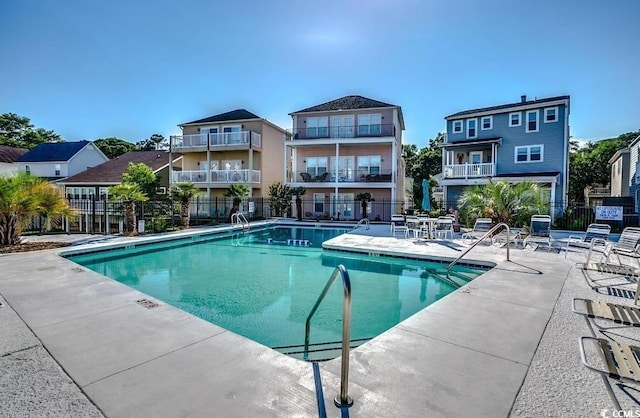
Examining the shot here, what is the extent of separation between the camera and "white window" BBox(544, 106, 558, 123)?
22.2 m

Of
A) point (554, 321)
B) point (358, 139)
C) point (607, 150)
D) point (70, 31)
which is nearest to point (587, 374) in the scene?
point (554, 321)

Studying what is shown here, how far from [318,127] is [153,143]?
154 ft

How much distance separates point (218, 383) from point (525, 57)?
57.3 feet

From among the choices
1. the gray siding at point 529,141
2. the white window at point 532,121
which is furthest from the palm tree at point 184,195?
the white window at point 532,121

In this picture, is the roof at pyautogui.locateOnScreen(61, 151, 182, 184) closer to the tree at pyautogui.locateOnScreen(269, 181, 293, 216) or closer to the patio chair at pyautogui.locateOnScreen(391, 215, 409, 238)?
the tree at pyautogui.locateOnScreen(269, 181, 293, 216)

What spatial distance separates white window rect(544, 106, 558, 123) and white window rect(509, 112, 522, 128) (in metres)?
1.51

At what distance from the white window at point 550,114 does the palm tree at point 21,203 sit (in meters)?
27.4

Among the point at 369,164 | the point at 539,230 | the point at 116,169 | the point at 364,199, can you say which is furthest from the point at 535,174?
the point at 116,169

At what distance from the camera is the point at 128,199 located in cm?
1526

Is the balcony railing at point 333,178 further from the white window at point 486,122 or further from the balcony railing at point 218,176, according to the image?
the white window at point 486,122

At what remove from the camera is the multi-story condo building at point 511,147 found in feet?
72.3

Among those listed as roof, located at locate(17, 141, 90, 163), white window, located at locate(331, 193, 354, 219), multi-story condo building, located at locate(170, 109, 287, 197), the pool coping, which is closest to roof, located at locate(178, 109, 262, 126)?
multi-story condo building, located at locate(170, 109, 287, 197)

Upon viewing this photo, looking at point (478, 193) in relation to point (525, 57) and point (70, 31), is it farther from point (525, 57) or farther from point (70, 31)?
point (70, 31)

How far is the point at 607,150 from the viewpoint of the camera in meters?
38.8
